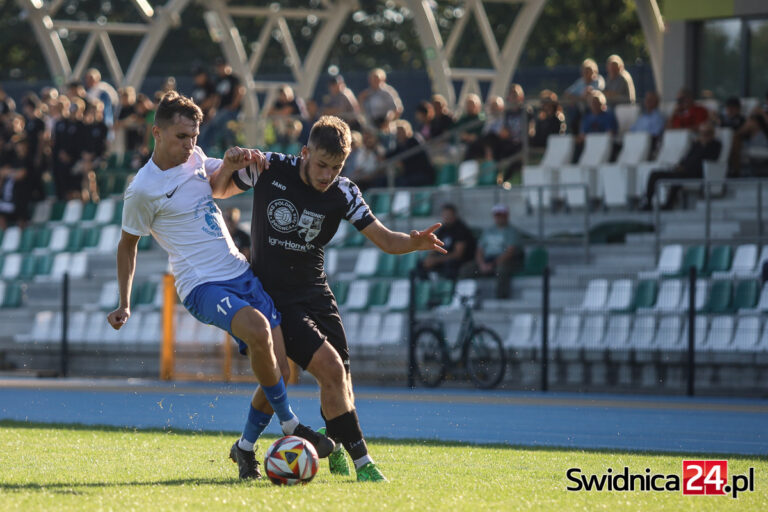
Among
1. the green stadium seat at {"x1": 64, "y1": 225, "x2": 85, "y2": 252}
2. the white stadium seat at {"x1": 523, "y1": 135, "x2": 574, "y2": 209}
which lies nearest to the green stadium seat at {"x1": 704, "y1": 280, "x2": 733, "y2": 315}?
the white stadium seat at {"x1": 523, "y1": 135, "x2": 574, "y2": 209}

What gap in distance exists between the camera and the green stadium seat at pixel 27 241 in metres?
25.0

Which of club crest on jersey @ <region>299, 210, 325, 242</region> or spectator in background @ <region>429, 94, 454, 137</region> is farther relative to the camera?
spectator in background @ <region>429, 94, 454, 137</region>

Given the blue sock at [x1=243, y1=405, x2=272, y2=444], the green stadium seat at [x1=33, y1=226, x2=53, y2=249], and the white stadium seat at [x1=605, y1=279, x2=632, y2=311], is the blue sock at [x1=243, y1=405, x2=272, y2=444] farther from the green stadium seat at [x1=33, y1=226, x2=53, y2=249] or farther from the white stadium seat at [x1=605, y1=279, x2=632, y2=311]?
the green stadium seat at [x1=33, y1=226, x2=53, y2=249]

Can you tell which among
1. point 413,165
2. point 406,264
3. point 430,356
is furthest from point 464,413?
point 413,165

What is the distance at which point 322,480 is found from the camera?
8195 millimetres

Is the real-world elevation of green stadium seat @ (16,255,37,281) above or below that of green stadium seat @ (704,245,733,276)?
below

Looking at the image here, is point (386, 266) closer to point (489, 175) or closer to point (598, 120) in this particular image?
point (489, 175)

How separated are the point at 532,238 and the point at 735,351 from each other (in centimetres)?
416

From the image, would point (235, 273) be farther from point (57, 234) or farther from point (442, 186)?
point (57, 234)

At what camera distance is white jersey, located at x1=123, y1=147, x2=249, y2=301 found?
27.1 feet

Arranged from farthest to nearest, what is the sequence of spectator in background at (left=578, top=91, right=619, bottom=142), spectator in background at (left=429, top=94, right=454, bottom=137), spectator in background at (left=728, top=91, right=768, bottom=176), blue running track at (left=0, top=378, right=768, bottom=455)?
spectator in background at (left=429, top=94, right=454, bottom=137)
spectator in background at (left=578, top=91, right=619, bottom=142)
spectator in background at (left=728, top=91, right=768, bottom=176)
blue running track at (left=0, top=378, right=768, bottom=455)

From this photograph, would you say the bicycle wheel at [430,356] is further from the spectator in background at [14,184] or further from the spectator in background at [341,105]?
the spectator in background at [14,184]

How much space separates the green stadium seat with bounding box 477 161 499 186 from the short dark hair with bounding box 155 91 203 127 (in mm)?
13213

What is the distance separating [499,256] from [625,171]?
2.53 m
